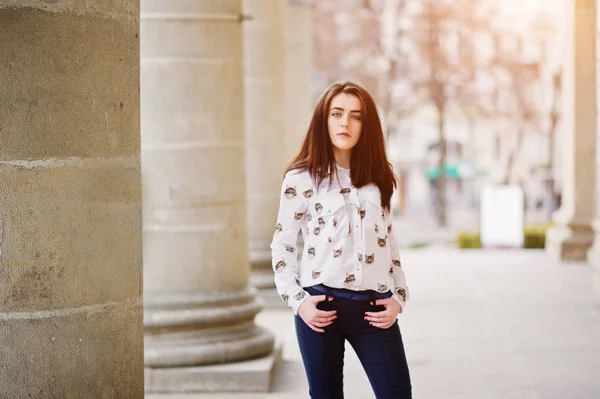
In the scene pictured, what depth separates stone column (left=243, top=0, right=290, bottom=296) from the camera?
14172 mm

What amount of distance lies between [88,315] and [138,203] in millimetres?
491

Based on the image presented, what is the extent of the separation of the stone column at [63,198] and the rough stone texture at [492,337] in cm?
415

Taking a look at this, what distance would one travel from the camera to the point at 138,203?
178 inches

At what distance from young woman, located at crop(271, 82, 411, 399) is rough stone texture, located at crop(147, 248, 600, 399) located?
3613 millimetres

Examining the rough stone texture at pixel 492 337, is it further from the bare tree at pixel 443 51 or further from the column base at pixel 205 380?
the bare tree at pixel 443 51

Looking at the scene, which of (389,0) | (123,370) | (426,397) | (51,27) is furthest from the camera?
(389,0)

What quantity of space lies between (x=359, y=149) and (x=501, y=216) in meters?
19.1

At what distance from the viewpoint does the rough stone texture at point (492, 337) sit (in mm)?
8680

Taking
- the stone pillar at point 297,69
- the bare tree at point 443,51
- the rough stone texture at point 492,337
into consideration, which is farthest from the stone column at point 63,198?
the bare tree at point 443,51

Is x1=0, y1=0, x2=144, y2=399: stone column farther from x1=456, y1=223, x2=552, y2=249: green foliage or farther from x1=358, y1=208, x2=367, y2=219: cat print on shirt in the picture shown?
x1=456, y1=223, x2=552, y2=249: green foliage

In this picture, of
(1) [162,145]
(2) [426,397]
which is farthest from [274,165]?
(2) [426,397]

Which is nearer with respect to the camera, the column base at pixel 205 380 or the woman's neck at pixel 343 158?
the woman's neck at pixel 343 158

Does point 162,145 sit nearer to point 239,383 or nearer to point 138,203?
point 239,383

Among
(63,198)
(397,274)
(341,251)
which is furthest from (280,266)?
(63,198)
